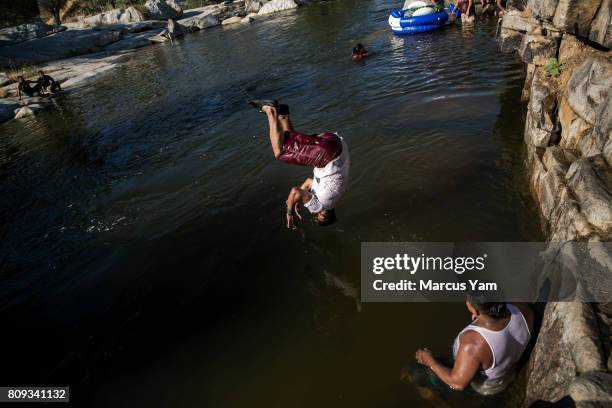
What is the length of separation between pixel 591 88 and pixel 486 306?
3885 millimetres

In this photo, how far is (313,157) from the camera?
17.0ft

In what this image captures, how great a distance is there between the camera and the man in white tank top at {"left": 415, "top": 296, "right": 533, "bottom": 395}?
3348 mm

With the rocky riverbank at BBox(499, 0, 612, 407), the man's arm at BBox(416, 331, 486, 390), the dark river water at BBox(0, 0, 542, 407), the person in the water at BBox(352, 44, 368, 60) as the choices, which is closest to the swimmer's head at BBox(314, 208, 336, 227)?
the dark river water at BBox(0, 0, 542, 407)

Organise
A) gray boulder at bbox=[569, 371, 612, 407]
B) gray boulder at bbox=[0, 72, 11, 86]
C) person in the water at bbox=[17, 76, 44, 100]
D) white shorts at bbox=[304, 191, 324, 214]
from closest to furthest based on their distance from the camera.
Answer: gray boulder at bbox=[569, 371, 612, 407], white shorts at bbox=[304, 191, 324, 214], person in the water at bbox=[17, 76, 44, 100], gray boulder at bbox=[0, 72, 11, 86]

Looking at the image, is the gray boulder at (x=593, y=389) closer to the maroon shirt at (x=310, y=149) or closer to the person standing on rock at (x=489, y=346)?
the person standing on rock at (x=489, y=346)

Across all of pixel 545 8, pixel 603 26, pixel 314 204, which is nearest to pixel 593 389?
pixel 314 204

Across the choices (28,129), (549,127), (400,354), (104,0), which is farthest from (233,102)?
(104,0)

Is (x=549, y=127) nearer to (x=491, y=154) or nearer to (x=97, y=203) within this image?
(x=491, y=154)

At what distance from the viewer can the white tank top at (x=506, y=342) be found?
11.1 feet

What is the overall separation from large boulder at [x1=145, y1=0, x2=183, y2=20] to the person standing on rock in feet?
173

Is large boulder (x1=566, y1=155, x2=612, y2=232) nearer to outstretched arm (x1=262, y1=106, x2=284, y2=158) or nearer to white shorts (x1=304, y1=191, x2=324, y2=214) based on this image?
white shorts (x1=304, y1=191, x2=324, y2=214)

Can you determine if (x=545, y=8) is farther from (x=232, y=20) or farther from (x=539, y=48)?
(x=232, y=20)

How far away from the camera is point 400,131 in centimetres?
995

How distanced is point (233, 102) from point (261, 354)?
12284 millimetres
